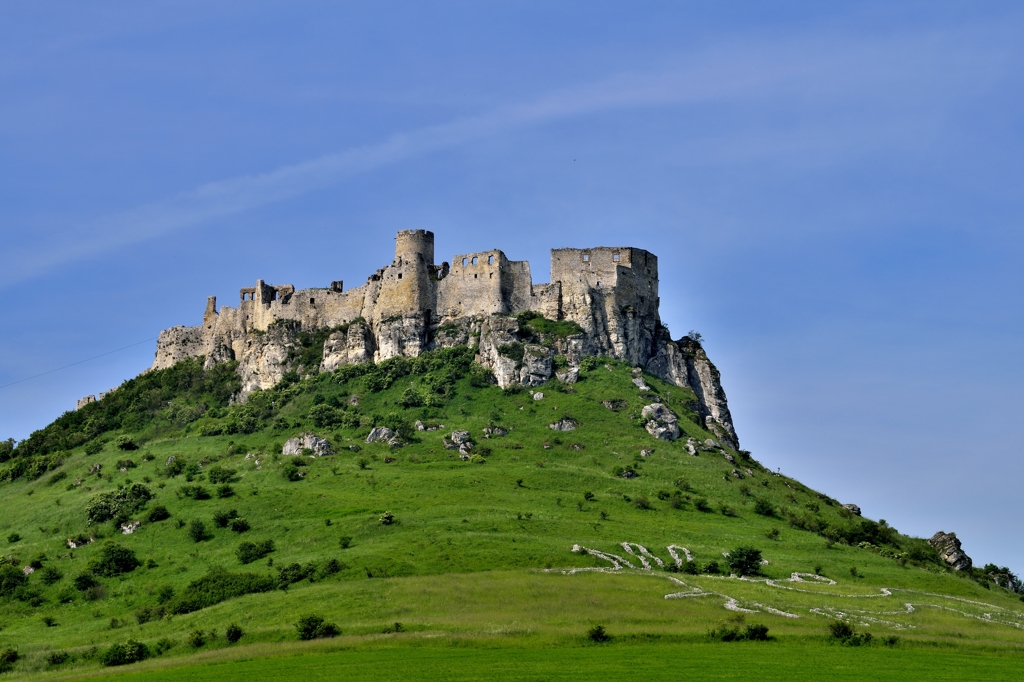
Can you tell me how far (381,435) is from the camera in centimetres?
11506

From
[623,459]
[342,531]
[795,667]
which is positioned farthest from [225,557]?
[795,667]

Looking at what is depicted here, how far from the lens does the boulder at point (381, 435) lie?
376 ft

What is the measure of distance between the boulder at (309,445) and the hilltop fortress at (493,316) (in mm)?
17827

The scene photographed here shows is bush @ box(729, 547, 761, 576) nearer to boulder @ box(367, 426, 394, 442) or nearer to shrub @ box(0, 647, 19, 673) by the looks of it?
boulder @ box(367, 426, 394, 442)

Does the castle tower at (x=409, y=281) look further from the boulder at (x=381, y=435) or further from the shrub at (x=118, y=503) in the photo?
the shrub at (x=118, y=503)

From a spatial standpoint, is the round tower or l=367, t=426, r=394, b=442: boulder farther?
the round tower

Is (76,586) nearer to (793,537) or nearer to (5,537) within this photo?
(5,537)

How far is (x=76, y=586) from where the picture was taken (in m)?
85.5

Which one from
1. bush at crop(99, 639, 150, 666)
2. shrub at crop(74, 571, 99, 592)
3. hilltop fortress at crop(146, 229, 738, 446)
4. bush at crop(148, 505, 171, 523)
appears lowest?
bush at crop(99, 639, 150, 666)

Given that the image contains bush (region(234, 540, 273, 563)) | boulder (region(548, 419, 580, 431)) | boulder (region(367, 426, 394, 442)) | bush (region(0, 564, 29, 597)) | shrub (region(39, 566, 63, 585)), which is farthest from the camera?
boulder (region(548, 419, 580, 431))

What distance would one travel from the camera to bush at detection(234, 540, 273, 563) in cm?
8738

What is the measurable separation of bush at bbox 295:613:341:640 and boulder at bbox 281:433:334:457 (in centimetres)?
4143

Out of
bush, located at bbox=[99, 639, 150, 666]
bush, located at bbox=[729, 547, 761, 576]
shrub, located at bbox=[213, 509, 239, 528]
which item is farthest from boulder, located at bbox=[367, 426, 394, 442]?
bush, located at bbox=[99, 639, 150, 666]

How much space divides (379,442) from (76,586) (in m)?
34.9
